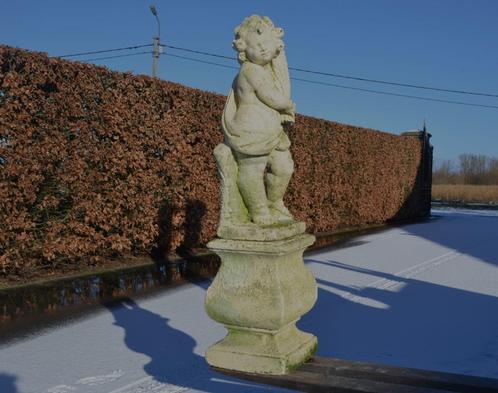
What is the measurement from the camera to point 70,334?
17.2 ft

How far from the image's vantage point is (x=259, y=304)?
320 cm

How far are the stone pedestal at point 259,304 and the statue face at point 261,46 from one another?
3.98 feet

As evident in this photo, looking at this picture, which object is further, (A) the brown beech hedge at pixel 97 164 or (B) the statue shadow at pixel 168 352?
(A) the brown beech hedge at pixel 97 164

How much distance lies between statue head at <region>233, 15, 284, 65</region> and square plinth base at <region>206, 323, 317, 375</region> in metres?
1.79

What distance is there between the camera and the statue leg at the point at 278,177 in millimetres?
3533

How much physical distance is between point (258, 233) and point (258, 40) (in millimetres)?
1268

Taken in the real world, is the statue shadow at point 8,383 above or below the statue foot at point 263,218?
below

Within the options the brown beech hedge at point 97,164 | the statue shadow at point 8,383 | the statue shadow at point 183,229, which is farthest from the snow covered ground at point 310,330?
the statue shadow at point 183,229

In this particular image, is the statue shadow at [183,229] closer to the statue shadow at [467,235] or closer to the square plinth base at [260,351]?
the statue shadow at [467,235]

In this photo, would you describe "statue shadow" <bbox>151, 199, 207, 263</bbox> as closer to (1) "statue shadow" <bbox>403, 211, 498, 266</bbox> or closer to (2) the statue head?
(1) "statue shadow" <bbox>403, 211, 498, 266</bbox>

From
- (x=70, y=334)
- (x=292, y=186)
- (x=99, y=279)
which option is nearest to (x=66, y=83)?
(x=99, y=279)

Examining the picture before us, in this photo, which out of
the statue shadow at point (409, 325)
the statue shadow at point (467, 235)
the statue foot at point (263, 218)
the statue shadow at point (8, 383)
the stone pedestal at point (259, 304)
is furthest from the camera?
the statue shadow at point (467, 235)

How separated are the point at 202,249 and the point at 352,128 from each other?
296 inches

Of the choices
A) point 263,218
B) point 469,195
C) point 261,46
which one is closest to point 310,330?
point 263,218
